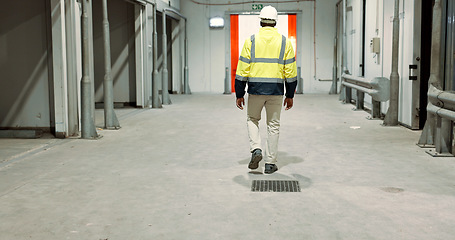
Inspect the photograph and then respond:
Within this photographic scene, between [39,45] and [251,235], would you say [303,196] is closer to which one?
[251,235]

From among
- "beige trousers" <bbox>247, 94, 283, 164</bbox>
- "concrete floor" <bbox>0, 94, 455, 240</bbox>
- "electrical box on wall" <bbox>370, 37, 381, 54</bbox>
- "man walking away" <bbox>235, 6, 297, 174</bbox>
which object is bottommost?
"concrete floor" <bbox>0, 94, 455, 240</bbox>

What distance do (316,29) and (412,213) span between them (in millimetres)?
15873

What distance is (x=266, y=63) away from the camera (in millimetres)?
5652

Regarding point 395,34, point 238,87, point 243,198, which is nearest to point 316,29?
point 395,34

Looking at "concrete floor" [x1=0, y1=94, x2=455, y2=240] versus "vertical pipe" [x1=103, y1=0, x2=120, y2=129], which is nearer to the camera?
"concrete floor" [x1=0, y1=94, x2=455, y2=240]

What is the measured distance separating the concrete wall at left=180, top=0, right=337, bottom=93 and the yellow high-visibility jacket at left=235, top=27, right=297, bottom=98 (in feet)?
46.4

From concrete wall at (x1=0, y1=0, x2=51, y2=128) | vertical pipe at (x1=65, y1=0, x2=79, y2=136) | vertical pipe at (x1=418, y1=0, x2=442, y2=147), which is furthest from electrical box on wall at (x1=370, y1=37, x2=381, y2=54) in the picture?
concrete wall at (x1=0, y1=0, x2=51, y2=128)

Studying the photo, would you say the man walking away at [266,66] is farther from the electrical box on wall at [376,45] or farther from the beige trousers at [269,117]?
the electrical box on wall at [376,45]

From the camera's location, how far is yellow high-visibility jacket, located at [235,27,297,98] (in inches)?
223

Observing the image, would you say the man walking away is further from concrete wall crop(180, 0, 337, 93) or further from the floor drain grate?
concrete wall crop(180, 0, 337, 93)

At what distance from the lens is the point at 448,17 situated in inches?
326

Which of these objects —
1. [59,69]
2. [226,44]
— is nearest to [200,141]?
[59,69]

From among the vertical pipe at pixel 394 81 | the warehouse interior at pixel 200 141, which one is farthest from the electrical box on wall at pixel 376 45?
the vertical pipe at pixel 394 81

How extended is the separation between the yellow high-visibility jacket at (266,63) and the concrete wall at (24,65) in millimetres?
4347
